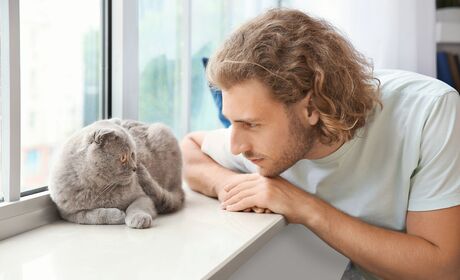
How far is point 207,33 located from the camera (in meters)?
1.92

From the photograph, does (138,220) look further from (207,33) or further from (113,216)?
(207,33)

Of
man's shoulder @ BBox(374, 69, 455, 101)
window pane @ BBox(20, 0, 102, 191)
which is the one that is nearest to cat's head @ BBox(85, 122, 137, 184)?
window pane @ BBox(20, 0, 102, 191)

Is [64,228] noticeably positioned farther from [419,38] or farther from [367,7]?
[419,38]

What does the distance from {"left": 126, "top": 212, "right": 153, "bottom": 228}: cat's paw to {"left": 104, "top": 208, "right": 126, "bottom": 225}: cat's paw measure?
16 millimetres

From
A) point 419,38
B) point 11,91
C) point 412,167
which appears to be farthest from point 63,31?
point 419,38

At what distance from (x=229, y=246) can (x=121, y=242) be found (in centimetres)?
18

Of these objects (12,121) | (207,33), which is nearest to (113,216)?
(12,121)

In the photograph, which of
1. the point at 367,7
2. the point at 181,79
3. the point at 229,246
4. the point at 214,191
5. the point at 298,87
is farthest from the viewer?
the point at 367,7

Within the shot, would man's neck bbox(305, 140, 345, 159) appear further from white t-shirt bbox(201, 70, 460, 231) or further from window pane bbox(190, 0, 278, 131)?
window pane bbox(190, 0, 278, 131)

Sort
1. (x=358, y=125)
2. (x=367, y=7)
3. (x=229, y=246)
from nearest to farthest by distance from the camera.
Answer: (x=229, y=246), (x=358, y=125), (x=367, y=7)

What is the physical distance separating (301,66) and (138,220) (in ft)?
1.38

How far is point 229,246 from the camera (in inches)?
33.2

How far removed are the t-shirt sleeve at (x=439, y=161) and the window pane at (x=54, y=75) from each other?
757mm

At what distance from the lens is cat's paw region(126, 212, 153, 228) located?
0.91 metres
